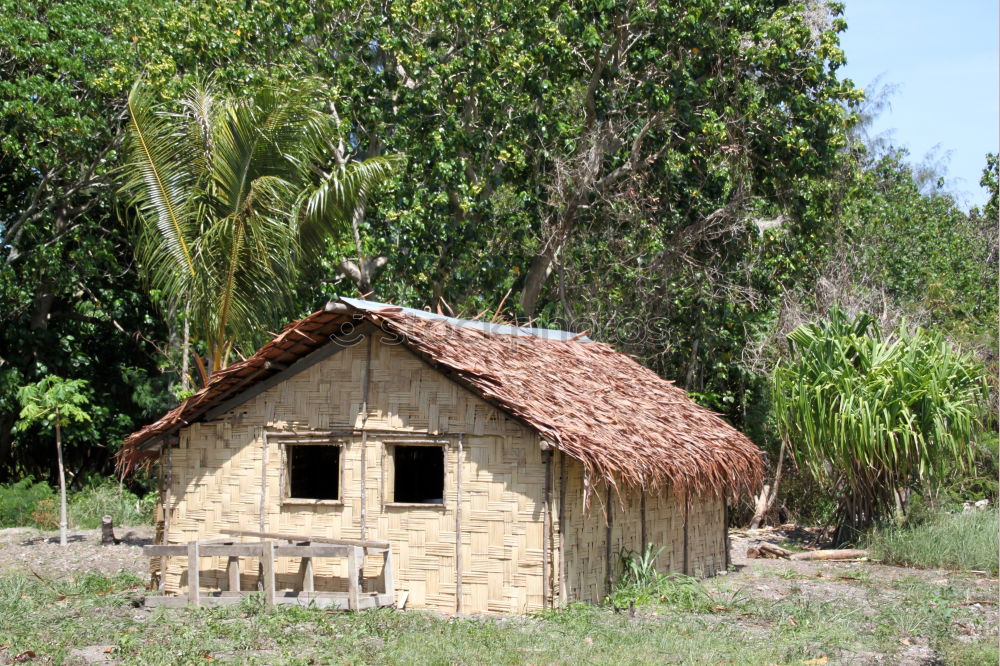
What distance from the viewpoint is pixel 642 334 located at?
1902 cm

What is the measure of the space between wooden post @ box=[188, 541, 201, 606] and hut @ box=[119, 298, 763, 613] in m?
0.05

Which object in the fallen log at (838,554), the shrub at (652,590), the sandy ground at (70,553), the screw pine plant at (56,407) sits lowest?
the sandy ground at (70,553)

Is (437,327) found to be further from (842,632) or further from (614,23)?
(614,23)

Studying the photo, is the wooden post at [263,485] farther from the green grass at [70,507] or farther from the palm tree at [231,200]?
the green grass at [70,507]

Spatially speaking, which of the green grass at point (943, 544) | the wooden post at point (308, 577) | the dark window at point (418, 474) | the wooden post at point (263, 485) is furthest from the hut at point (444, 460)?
the green grass at point (943, 544)

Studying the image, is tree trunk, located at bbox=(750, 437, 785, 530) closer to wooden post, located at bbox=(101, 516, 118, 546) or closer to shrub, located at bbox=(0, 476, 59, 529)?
wooden post, located at bbox=(101, 516, 118, 546)

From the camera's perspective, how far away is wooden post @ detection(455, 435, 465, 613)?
10.5 metres

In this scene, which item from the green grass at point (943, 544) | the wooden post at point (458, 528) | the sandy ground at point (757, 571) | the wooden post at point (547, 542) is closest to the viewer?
the wooden post at point (547, 542)

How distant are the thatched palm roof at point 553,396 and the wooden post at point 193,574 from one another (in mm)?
1375

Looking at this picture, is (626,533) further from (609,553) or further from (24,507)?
(24,507)

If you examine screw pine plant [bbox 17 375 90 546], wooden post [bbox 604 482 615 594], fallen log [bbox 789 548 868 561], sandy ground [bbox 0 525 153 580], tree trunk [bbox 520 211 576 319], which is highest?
tree trunk [bbox 520 211 576 319]

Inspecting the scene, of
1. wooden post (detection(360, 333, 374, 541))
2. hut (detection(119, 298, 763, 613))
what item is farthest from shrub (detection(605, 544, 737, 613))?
wooden post (detection(360, 333, 374, 541))

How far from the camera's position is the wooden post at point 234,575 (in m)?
10.9

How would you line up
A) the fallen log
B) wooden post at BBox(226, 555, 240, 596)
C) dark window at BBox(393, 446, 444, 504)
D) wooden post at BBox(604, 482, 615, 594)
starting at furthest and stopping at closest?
dark window at BBox(393, 446, 444, 504), the fallen log, wooden post at BBox(604, 482, 615, 594), wooden post at BBox(226, 555, 240, 596)
